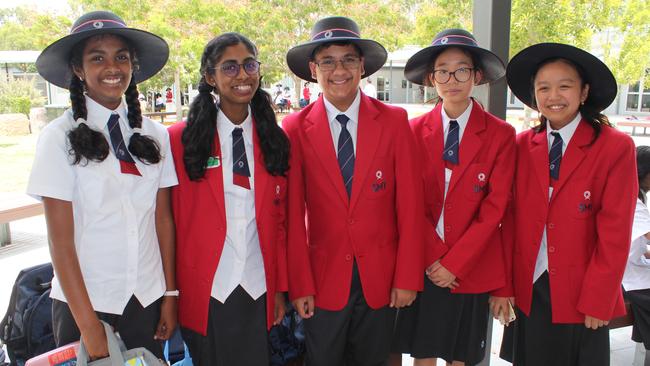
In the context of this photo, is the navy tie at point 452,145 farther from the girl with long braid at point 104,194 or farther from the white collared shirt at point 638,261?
the white collared shirt at point 638,261

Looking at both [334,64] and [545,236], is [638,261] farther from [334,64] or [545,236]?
[334,64]

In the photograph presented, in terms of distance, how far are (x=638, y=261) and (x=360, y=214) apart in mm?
1968

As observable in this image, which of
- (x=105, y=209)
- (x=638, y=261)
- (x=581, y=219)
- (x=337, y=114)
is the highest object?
(x=337, y=114)

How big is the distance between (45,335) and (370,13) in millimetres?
8125

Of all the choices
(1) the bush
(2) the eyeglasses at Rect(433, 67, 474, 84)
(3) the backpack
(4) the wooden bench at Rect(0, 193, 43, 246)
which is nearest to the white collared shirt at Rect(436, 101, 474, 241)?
(2) the eyeglasses at Rect(433, 67, 474, 84)

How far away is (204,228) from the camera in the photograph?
210 cm

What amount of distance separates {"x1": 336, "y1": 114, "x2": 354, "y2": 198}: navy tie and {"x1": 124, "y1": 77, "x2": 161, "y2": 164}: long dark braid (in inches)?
31.0

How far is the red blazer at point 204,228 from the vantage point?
209cm

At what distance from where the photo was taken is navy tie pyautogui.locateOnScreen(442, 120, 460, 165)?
2.41m

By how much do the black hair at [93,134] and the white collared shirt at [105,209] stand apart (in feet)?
0.09

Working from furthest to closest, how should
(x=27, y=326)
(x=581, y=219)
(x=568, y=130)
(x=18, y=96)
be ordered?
(x=18, y=96)
(x=27, y=326)
(x=568, y=130)
(x=581, y=219)

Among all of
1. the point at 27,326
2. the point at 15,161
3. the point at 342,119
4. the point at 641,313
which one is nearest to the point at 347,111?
the point at 342,119

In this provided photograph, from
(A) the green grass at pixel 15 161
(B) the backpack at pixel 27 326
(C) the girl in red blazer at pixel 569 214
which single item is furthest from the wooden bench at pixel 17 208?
(C) the girl in red blazer at pixel 569 214

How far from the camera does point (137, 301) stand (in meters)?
2.00
